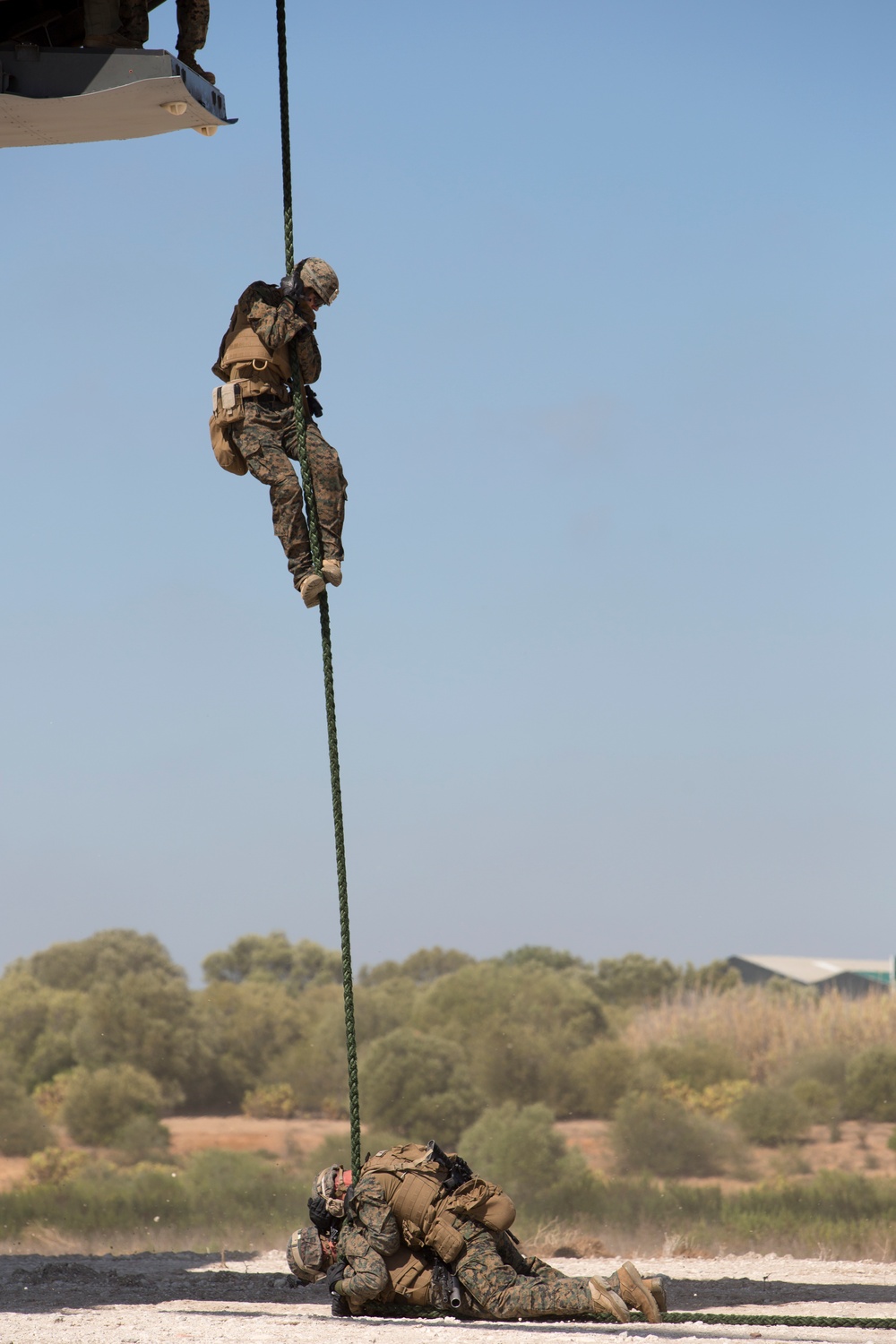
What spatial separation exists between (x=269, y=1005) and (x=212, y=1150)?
15.3ft

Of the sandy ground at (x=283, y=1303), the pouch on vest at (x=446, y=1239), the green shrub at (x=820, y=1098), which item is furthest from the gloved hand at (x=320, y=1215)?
the green shrub at (x=820, y=1098)

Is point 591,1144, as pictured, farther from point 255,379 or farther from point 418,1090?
point 255,379

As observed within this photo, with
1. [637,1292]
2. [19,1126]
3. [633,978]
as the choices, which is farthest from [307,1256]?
[633,978]

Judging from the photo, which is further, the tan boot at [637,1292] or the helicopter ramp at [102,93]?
the helicopter ramp at [102,93]

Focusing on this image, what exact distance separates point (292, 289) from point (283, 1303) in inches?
280

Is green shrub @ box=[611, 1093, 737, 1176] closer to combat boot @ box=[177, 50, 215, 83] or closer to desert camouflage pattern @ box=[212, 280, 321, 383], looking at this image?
desert camouflage pattern @ box=[212, 280, 321, 383]

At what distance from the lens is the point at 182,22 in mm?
9047

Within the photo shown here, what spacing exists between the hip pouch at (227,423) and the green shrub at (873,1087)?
18.0 metres

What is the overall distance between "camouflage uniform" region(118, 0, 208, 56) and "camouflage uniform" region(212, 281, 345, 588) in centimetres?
158

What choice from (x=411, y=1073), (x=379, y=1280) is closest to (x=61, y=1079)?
(x=411, y=1073)

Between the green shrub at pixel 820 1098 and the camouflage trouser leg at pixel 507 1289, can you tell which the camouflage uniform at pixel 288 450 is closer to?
the camouflage trouser leg at pixel 507 1289

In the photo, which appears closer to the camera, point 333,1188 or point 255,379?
point 333,1188

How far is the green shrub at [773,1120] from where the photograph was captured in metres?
22.7

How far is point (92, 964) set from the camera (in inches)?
1179
